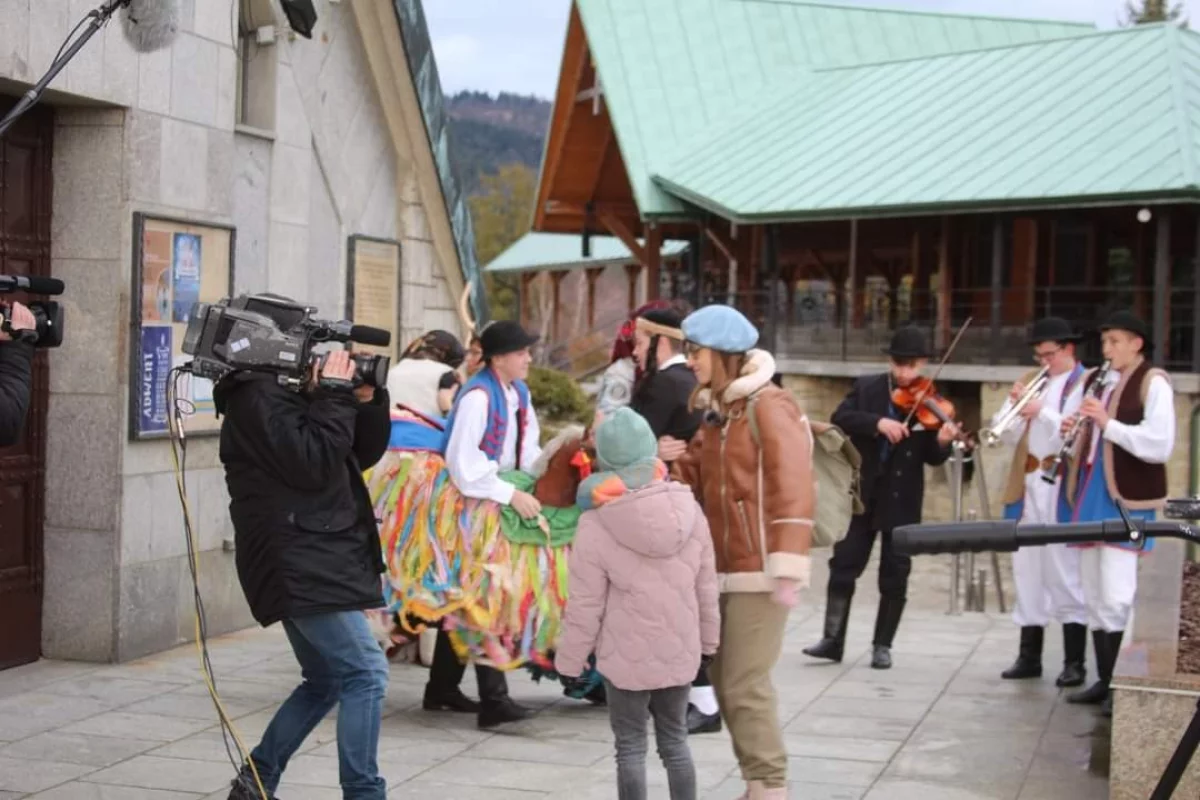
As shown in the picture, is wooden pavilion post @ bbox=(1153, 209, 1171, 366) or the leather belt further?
wooden pavilion post @ bbox=(1153, 209, 1171, 366)

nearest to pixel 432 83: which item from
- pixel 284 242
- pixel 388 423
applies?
pixel 284 242

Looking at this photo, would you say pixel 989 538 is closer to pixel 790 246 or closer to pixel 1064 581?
pixel 1064 581

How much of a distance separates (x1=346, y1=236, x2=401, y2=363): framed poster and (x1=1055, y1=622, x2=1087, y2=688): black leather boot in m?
4.65

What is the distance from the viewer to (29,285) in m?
4.90

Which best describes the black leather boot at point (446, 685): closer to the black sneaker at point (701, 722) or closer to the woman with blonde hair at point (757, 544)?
the black sneaker at point (701, 722)

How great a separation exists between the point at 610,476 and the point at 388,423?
2.56 feet

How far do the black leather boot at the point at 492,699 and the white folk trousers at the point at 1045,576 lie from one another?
3147mm

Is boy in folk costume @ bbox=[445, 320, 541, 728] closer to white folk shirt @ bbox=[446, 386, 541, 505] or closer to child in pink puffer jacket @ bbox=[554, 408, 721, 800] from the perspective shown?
white folk shirt @ bbox=[446, 386, 541, 505]

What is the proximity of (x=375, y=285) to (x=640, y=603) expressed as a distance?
6094mm

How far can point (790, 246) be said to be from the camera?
32.7 metres

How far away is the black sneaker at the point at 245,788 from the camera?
5.45 m

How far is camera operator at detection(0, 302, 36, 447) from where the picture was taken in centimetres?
466

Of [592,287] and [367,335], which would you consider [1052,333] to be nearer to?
[367,335]

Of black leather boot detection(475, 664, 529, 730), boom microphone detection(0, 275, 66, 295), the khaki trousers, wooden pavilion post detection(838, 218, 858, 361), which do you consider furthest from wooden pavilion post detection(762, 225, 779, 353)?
boom microphone detection(0, 275, 66, 295)
